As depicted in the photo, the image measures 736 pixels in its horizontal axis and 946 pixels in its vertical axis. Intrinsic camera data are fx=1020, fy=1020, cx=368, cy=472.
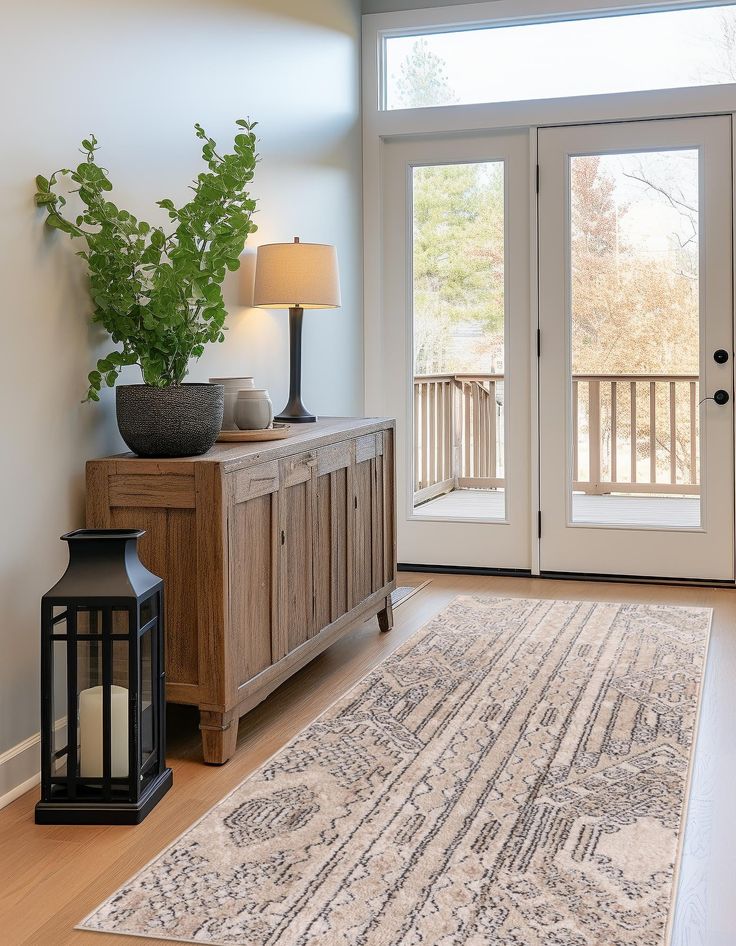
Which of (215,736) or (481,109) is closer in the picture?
(215,736)

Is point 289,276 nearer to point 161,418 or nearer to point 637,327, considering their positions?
point 161,418

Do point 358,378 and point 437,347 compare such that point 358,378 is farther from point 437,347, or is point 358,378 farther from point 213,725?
point 213,725

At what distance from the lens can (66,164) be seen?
2670 mm

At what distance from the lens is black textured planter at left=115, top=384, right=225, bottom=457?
2.70m

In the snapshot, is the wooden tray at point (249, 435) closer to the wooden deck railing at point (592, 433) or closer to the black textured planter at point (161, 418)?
the black textured planter at point (161, 418)

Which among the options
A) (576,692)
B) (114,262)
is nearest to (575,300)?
(576,692)

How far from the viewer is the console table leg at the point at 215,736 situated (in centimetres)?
269

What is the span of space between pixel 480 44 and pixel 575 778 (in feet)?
12.6

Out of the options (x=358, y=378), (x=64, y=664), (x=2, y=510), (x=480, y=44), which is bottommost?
(x=64, y=664)

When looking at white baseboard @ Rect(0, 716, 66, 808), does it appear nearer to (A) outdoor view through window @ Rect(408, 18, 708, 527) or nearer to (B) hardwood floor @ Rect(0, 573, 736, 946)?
(B) hardwood floor @ Rect(0, 573, 736, 946)

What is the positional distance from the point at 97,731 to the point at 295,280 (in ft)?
6.54

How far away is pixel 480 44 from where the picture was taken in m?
5.07

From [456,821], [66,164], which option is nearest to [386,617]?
[456,821]

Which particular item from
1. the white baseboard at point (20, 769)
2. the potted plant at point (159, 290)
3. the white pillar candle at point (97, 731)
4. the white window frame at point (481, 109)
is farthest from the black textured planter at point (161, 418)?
the white window frame at point (481, 109)
